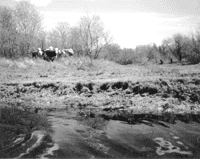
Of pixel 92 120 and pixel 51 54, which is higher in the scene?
pixel 51 54

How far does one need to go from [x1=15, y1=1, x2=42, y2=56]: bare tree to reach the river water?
3213 cm

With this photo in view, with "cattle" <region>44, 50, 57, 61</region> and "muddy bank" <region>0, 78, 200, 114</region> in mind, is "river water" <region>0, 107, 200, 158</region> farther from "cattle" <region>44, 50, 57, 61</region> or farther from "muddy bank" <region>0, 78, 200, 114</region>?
"cattle" <region>44, 50, 57, 61</region>

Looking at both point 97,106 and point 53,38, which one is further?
point 53,38

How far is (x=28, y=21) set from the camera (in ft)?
123

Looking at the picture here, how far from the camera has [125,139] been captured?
484 cm

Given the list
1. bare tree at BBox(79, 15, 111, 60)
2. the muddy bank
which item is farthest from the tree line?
the muddy bank

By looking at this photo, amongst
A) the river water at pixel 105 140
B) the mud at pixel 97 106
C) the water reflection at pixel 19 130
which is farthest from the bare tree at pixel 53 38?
the river water at pixel 105 140

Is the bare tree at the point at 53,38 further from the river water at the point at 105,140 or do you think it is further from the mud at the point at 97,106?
the river water at the point at 105,140

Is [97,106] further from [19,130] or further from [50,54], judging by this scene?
[50,54]

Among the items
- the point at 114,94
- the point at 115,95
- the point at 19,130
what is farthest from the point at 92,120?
the point at 114,94

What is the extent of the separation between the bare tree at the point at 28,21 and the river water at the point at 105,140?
3213 centimetres

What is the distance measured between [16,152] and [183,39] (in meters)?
61.1

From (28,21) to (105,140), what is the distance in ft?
124

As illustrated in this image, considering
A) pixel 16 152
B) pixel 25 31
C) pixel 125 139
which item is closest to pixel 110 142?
pixel 125 139
